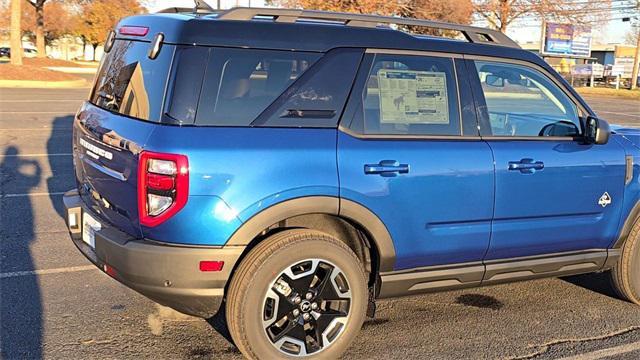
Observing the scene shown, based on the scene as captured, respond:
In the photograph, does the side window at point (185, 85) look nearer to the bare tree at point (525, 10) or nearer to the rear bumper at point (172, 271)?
the rear bumper at point (172, 271)

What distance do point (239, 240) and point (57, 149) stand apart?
806 cm

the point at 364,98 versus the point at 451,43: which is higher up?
the point at 451,43

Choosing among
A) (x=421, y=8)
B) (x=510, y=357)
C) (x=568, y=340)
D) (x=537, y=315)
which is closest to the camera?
(x=510, y=357)

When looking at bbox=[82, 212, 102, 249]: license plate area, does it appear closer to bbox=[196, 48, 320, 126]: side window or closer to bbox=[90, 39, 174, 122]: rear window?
bbox=[90, 39, 174, 122]: rear window

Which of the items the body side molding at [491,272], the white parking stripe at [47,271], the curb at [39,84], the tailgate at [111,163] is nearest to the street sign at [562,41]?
the curb at [39,84]

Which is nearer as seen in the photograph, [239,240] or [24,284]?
[239,240]

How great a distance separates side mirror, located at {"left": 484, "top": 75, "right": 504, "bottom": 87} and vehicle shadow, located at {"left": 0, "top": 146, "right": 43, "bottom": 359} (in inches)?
131

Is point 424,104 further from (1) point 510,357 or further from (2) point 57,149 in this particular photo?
(2) point 57,149

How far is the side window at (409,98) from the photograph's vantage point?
353 cm

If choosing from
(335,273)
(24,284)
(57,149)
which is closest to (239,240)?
(335,273)

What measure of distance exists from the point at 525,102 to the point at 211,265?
2.79m

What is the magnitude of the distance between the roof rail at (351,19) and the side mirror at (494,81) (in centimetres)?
23

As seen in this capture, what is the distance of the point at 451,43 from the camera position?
12.4 feet

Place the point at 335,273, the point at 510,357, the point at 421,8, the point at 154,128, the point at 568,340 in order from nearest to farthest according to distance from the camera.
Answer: the point at 154,128
the point at 335,273
the point at 510,357
the point at 568,340
the point at 421,8
